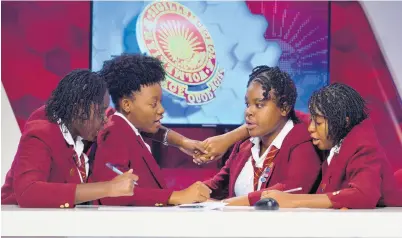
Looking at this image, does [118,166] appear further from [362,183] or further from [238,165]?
[362,183]

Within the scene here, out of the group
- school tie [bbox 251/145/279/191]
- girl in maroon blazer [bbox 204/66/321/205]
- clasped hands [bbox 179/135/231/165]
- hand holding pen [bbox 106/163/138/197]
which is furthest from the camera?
clasped hands [bbox 179/135/231/165]

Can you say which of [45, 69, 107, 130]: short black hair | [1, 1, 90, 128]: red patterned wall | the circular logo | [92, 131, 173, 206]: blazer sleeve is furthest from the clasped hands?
[1, 1, 90, 128]: red patterned wall

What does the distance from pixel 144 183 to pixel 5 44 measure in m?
2.16

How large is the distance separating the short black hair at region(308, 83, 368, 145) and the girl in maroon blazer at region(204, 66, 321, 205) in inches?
9.2

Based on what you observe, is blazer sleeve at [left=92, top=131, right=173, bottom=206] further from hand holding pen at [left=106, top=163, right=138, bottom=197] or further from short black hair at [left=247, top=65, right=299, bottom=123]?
short black hair at [left=247, top=65, right=299, bottom=123]

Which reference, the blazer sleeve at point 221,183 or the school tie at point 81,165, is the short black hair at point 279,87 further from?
the school tie at point 81,165

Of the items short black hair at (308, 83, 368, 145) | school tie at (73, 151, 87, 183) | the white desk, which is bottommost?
school tie at (73, 151, 87, 183)

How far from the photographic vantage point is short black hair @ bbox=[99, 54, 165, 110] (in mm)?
3148

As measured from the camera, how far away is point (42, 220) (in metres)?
1.73

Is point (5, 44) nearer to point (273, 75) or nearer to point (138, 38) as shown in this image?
point (138, 38)

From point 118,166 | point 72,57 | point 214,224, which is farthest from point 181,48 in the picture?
point 214,224

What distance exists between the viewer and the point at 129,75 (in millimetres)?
3148

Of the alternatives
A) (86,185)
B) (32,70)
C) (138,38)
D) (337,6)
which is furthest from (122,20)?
(86,185)

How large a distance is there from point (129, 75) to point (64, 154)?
723 mm
